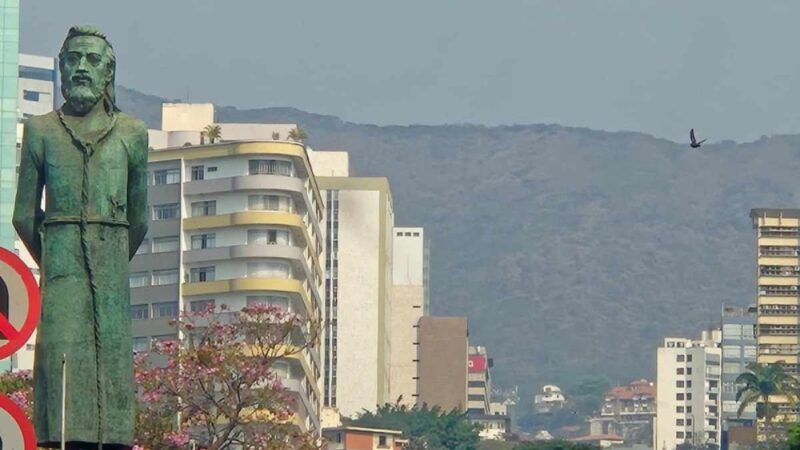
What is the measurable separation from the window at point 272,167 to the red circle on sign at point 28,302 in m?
125

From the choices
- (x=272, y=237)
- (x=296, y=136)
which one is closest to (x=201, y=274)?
(x=272, y=237)

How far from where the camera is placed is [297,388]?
161m

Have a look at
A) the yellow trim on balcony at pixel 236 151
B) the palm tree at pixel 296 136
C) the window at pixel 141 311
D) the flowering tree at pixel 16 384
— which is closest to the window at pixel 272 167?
the yellow trim on balcony at pixel 236 151

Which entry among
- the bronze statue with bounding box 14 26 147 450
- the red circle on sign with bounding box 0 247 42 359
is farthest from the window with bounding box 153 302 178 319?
the bronze statue with bounding box 14 26 147 450

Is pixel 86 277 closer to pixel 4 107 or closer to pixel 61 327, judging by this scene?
pixel 61 327

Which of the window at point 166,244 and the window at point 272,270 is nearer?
the window at point 272,270

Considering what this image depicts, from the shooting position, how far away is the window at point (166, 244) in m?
177

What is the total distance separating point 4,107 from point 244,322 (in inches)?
2966

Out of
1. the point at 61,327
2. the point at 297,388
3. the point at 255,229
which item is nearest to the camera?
the point at 61,327

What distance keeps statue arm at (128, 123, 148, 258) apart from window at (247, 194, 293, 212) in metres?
128

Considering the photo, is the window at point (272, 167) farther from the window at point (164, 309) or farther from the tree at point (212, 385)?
the tree at point (212, 385)

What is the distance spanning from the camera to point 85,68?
141ft

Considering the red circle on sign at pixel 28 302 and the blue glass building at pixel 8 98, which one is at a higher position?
the blue glass building at pixel 8 98

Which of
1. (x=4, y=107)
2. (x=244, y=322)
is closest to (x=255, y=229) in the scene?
(x=4, y=107)
